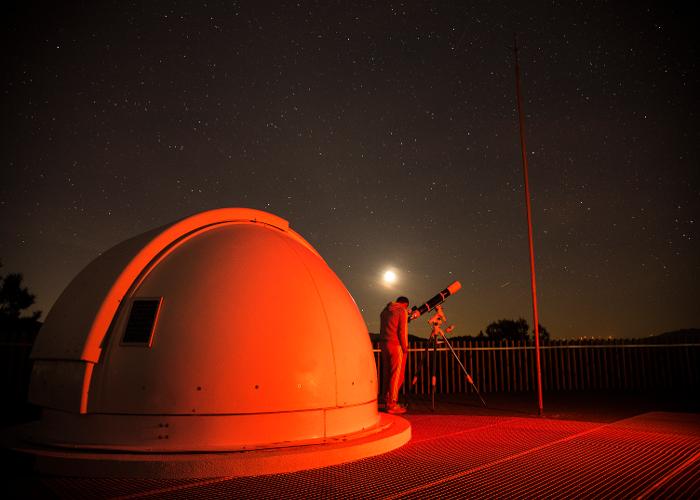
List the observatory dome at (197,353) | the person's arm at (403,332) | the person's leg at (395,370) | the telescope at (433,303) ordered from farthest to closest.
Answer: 1. the telescope at (433,303)
2. the person's arm at (403,332)
3. the person's leg at (395,370)
4. the observatory dome at (197,353)

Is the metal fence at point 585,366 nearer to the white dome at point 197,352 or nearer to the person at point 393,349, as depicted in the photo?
the person at point 393,349

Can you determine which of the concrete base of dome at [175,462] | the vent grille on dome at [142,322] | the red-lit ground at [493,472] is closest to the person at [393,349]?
the red-lit ground at [493,472]

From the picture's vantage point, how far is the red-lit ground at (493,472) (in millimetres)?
4227

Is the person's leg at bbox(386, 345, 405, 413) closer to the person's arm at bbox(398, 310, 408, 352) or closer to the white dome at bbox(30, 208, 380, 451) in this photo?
the person's arm at bbox(398, 310, 408, 352)

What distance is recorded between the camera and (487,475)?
15.8ft

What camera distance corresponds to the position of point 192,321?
5355 mm

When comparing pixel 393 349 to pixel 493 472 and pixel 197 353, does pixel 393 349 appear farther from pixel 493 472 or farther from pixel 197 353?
pixel 197 353

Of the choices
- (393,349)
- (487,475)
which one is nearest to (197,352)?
(487,475)

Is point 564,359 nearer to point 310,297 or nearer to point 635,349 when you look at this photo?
point 635,349

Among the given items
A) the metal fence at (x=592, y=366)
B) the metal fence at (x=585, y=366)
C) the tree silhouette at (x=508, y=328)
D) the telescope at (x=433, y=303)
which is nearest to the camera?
the telescope at (x=433, y=303)

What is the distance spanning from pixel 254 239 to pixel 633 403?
452 inches

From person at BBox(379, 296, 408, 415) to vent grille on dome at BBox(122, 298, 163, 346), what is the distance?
16.2 feet

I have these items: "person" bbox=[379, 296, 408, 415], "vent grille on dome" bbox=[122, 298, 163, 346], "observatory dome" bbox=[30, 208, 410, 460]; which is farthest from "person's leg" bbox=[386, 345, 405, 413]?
"vent grille on dome" bbox=[122, 298, 163, 346]

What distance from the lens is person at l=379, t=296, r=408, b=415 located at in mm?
9273
